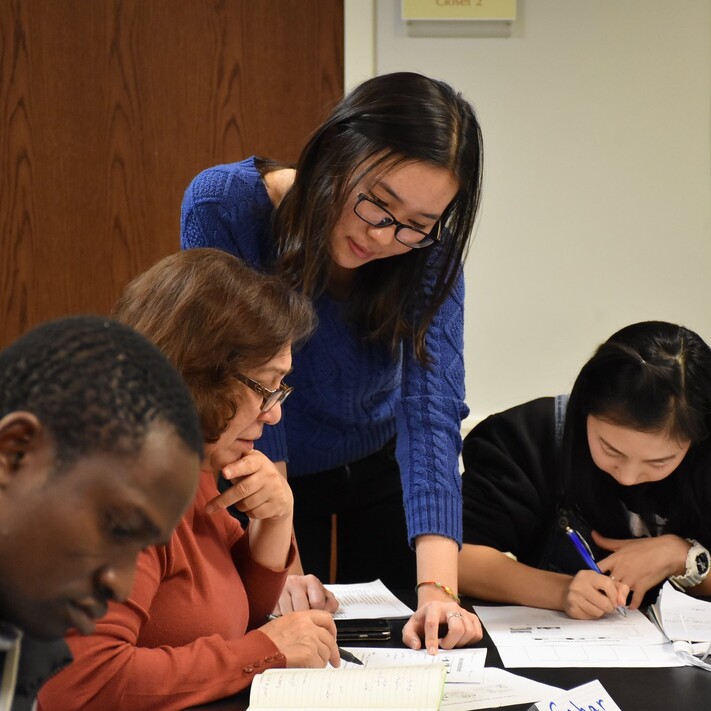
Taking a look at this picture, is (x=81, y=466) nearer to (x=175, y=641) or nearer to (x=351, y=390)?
(x=175, y=641)

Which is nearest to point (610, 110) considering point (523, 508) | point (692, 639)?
point (523, 508)

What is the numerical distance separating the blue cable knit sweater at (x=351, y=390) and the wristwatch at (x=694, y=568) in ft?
1.35

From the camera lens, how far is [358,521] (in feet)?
6.26

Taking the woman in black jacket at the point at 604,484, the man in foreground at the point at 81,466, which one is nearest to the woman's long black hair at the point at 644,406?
the woman in black jacket at the point at 604,484

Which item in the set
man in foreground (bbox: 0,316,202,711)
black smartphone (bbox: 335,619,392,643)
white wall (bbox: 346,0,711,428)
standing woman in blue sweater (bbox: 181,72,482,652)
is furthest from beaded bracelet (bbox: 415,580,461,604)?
white wall (bbox: 346,0,711,428)

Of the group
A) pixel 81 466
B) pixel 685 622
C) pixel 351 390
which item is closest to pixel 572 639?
pixel 685 622

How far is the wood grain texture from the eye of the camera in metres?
2.82

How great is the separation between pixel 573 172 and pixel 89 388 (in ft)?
8.03

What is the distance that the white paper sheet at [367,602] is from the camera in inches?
62.7

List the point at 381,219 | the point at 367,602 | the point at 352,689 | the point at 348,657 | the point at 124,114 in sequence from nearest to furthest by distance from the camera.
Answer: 1. the point at 352,689
2. the point at 348,657
3. the point at 381,219
4. the point at 367,602
5. the point at 124,114

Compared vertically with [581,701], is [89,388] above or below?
above

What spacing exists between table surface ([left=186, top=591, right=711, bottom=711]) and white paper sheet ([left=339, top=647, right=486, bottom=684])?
2 centimetres

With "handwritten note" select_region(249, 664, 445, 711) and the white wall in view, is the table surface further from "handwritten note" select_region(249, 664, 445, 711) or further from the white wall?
the white wall

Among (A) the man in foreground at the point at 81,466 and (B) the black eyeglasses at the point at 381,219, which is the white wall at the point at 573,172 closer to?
(B) the black eyeglasses at the point at 381,219
